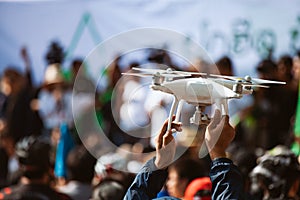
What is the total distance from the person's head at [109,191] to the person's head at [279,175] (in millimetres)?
651

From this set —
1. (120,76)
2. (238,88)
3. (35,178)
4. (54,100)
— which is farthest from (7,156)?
(238,88)

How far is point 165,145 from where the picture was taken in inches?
112

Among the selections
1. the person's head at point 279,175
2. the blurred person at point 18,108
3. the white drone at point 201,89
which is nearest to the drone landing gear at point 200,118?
the white drone at point 201,89

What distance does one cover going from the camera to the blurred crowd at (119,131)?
3.96 metres

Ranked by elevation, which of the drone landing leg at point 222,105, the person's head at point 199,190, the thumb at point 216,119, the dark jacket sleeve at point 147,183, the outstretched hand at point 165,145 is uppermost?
the drone landing leg at point 222,105

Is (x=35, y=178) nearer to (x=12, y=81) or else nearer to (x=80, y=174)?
(x=80, y=174)

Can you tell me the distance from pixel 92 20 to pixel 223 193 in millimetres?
3954

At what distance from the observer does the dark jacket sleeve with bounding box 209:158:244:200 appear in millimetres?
2729

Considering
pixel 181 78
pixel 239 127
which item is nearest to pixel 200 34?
pixel 239 127

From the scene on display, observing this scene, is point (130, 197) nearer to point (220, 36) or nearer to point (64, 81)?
point (220, 36)

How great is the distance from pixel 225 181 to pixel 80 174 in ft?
6.92

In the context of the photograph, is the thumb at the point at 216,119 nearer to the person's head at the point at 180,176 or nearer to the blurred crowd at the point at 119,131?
the blurred crowd at the point at 119,131

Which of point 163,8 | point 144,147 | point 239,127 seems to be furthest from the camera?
point 163,8

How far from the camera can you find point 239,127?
5582 mm
